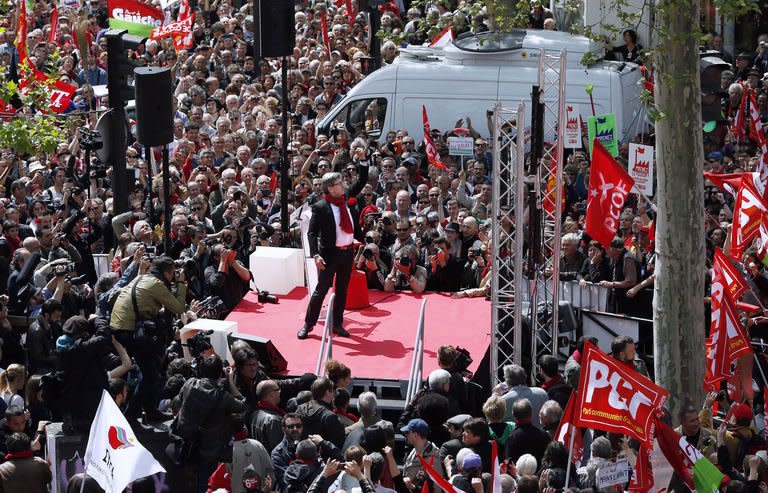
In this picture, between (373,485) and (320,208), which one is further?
(320,208)

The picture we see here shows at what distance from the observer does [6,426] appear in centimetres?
1280

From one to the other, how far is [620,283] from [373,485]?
5.96 m

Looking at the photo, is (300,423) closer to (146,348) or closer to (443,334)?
(146,348)

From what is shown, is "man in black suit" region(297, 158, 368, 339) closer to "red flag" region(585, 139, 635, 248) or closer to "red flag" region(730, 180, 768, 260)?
"red flag" region(585, 139, 635, 248)

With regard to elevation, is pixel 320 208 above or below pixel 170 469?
above

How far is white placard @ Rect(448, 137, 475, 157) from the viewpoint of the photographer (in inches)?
803

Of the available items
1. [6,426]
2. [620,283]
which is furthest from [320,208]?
Result: [6,426]

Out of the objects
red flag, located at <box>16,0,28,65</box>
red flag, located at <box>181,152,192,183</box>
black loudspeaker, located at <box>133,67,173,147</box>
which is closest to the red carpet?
black loudspeaker, located at <box>133,67,173,147</box>

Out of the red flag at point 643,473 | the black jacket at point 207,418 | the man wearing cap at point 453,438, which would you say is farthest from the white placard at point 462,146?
the red flag at point 643,473

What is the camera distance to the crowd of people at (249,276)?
1177 cm

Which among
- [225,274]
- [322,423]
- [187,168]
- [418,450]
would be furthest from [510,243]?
Result: [187,168]

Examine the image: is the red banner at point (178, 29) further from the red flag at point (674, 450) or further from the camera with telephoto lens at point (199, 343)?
the red flag at point (674, 450)

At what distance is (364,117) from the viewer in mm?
22141

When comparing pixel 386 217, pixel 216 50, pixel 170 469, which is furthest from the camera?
pixel 216 50
